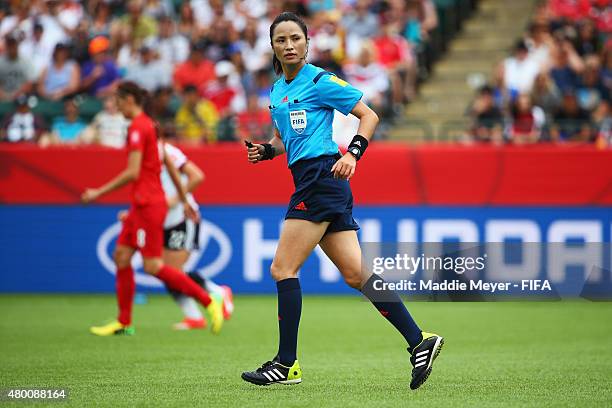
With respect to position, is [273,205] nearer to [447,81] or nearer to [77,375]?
[447,81]

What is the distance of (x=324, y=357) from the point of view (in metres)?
9.26

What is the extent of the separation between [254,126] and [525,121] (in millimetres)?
3746

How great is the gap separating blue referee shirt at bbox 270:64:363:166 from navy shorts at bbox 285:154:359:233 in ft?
0.24

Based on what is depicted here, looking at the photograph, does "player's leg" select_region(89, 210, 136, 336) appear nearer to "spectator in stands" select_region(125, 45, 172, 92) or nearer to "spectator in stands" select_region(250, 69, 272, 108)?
"spectator in stands" select_region(250, 69, 272, 108)

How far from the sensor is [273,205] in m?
15.3

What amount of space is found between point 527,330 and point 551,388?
4.28m

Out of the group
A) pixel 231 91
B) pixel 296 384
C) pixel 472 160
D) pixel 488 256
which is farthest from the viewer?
pixel 231 91

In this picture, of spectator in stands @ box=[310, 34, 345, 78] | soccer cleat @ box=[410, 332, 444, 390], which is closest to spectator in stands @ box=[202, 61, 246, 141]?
spectator in stands @ box=[310, 34, 345, 78]

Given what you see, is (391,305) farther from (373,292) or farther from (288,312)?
(288,312)

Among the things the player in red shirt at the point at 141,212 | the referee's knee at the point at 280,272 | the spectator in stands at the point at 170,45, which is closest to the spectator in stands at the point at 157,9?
the spectator in stands at the point at 170,45

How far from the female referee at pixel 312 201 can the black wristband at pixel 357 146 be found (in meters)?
0.03

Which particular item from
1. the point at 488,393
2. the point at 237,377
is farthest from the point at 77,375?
the point at 488,393

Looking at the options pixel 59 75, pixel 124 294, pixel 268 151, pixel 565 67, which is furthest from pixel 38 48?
pixel 268 151

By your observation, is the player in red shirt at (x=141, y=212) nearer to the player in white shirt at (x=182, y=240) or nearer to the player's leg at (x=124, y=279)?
the player's leg at (x=124, y=279)
